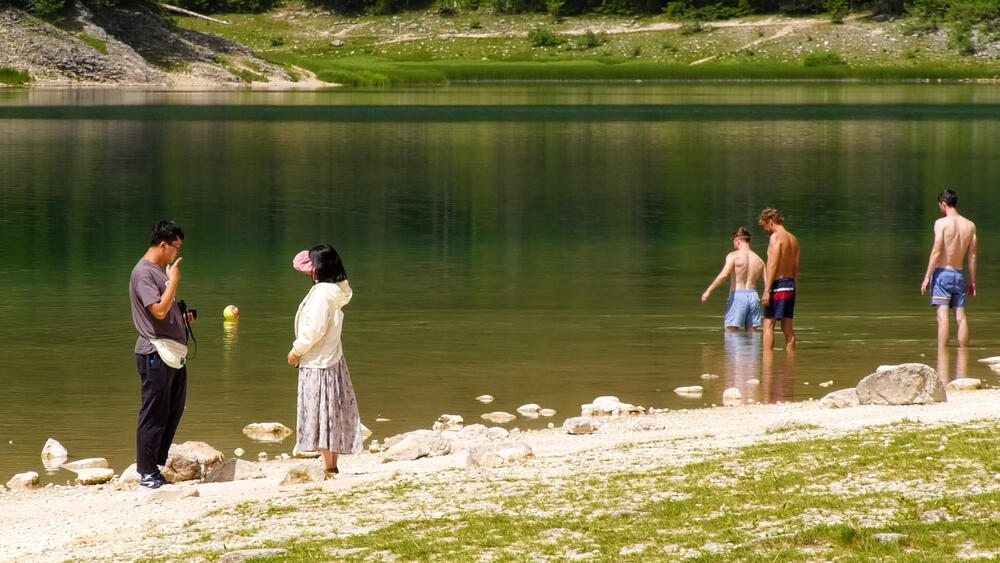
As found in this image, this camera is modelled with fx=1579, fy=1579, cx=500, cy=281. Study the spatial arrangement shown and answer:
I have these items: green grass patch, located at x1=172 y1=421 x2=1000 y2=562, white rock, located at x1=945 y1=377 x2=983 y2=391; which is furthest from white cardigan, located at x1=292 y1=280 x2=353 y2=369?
white rock, located at x1=945 y1=377 x2=983 y2=391

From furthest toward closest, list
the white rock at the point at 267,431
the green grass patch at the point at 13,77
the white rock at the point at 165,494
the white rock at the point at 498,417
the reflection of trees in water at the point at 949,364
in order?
1. the green grass patch at the point at 13,77
2. the reflection of trees in water at the point at 949,364
3. the white rock at the point at 498,417
4. the white rock at the point at 267,431
5. the white rock at the point at 165,494

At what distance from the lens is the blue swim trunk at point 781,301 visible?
77.1 ft

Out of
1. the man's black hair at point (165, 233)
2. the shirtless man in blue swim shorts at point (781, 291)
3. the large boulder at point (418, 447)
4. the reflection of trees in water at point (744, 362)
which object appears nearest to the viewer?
the man's black hair at point (165, 233)

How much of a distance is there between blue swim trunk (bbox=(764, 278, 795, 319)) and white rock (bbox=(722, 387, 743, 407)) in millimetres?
3185

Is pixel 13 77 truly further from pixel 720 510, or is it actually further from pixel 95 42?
pixel 720 510

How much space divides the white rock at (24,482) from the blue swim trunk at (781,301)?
11.8 meters

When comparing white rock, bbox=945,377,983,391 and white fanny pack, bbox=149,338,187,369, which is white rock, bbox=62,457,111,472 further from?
white rock, bbox=945,377,983,391

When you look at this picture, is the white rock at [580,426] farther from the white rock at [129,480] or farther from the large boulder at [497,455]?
the white rock at [129,480]

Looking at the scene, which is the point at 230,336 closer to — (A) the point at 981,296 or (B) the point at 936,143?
(A) the point at 981,296

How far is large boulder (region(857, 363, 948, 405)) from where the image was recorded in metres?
17.9

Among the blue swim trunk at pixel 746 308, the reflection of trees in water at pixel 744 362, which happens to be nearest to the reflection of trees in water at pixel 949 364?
the reflection of trees in water at pixel 744 362

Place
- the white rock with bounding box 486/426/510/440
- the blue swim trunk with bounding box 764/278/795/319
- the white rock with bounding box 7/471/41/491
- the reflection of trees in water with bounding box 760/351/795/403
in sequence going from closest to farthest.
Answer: the white rock with bounding box 7/471/41/491 → the white rock with bounding box 486/426/510/440 → the reflection of trees in water with bounding box 760/351/795/403 → the blue swim trunk with bounding box 764/278/795/319

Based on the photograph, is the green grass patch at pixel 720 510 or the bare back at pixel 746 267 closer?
the green grass patch at pixel 720 510

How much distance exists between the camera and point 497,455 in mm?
14844
